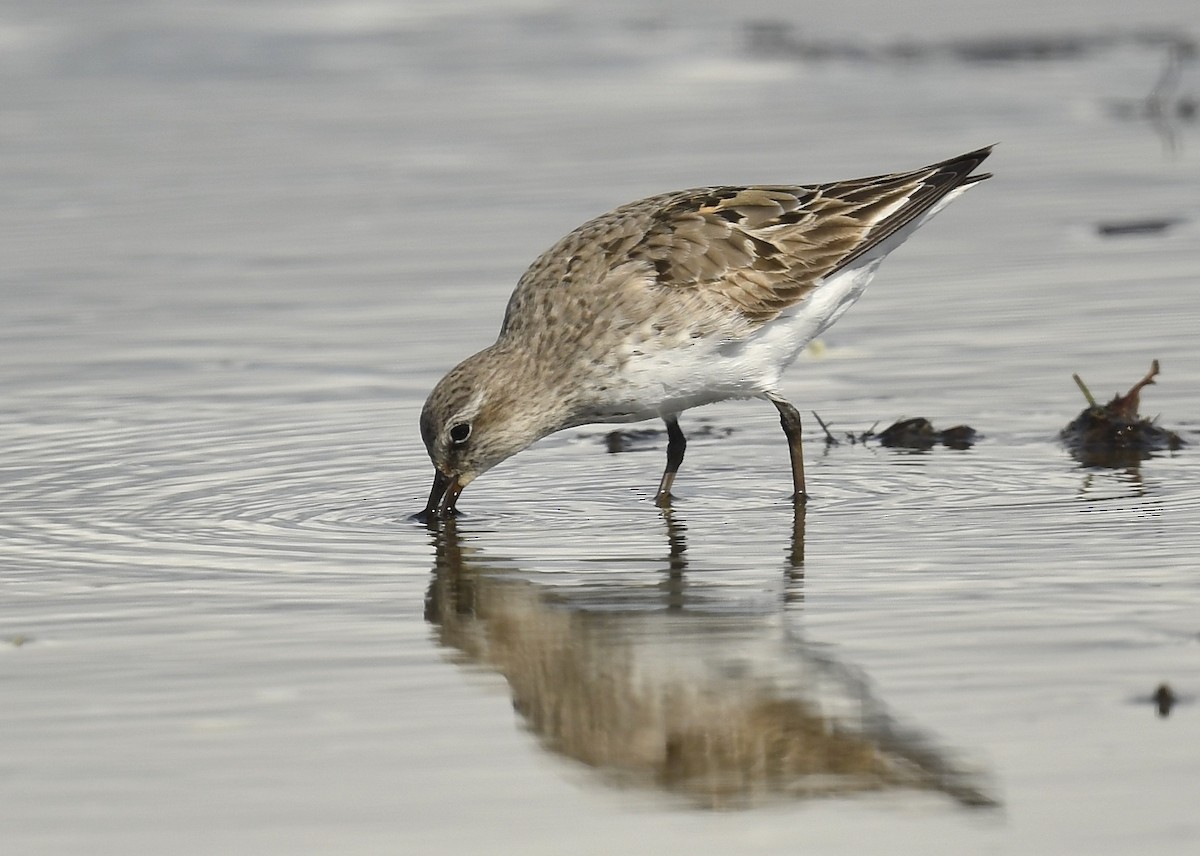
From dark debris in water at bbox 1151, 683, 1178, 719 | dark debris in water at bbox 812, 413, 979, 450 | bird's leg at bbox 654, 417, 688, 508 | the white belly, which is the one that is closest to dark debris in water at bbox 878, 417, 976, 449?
dark debris in water at bbox 812, 413, 979, 450

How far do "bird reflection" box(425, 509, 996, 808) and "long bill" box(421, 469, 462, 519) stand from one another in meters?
0.79

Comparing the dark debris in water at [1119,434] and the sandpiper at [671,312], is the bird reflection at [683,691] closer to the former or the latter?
the sandpiper at [671,312]

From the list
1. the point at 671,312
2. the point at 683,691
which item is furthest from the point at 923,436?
the point at 683,691

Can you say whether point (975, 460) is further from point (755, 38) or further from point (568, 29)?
point (568, 29)

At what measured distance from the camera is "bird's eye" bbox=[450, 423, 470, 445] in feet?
26.6

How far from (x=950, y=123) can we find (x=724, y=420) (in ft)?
20.1

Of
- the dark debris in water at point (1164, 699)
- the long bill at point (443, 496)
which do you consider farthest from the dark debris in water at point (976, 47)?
the dark debris in water at point (1164, 699)

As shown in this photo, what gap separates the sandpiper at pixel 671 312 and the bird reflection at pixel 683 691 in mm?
1085

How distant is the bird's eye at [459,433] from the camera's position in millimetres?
8109

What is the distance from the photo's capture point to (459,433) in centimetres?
813

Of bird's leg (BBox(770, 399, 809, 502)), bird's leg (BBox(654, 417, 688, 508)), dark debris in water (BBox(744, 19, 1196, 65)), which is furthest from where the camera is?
dark debris in water (BBox(744, 19, 1196, 65))

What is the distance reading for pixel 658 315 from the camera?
26.9 ft

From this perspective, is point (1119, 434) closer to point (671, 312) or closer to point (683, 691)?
point (671, 312)

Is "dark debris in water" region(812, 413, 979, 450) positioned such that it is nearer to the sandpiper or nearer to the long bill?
Result: the sandpiper
